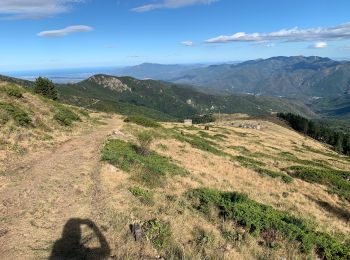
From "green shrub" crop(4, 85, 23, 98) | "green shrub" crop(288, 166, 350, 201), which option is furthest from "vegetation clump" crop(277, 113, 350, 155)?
"green shrub" crop(4, 85, 23, 98)

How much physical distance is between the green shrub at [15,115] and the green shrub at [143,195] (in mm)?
16099

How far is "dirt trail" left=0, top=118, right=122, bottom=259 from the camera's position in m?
11.5

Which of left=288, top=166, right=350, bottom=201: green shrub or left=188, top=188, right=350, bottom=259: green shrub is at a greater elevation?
left=188, top=188, right=350, bottom=259: green shrub

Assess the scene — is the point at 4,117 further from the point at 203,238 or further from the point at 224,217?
the point at 203,238

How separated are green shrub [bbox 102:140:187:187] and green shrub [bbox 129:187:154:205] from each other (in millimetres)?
2071

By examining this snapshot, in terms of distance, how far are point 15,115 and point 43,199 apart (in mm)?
17082

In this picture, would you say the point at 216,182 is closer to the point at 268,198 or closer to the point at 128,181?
the point at 268,198

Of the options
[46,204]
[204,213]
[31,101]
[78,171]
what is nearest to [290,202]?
[204,213]

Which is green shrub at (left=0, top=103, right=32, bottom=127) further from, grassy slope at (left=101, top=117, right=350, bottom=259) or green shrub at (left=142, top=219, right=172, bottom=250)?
green shrub at (left=142, top=219, right=172, bottom=250)

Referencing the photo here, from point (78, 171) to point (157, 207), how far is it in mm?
6105

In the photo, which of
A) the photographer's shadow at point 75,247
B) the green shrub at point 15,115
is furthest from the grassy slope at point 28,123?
the photographer's shadow at point 75,247

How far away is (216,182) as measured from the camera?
2561 cm

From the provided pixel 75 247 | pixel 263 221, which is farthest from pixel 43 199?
pixel 263 221

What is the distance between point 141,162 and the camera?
24.3 m
